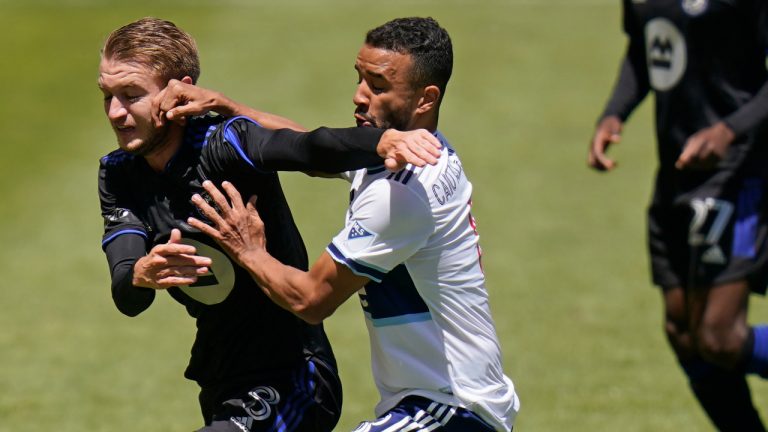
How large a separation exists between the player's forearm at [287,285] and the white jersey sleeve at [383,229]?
148mm

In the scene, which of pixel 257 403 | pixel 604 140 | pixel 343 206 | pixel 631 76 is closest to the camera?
pixel 257 403

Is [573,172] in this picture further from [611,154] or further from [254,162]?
[254,162]

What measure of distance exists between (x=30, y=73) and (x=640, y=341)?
10.9m

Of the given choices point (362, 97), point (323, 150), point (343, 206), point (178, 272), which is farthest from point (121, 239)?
point (343, 206)

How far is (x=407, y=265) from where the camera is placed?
15.5ft

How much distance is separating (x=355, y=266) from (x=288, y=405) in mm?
666

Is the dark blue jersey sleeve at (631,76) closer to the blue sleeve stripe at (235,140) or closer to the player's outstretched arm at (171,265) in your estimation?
the blue sleeve stripe at (235,140)

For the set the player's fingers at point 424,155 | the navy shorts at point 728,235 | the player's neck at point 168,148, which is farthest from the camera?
the navy shorts at point 728,235

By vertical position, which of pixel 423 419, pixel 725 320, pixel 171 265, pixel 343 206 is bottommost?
pixel 343 206

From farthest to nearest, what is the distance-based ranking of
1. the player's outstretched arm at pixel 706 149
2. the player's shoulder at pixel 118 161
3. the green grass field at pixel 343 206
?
1. the green grass field at pixel 343 206
2. the player's outstretched arm at pixel 706 149
3. the player's shoulder at pixel 118 161

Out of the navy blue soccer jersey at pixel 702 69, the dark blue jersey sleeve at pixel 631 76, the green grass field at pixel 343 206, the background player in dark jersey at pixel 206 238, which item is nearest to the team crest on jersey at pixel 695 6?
the navy blue soccer jersey at pixel 702 69

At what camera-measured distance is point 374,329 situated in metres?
4.78

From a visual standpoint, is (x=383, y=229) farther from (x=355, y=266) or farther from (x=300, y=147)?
(x=300, y=147)

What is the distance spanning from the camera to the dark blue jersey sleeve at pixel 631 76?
281 inches
